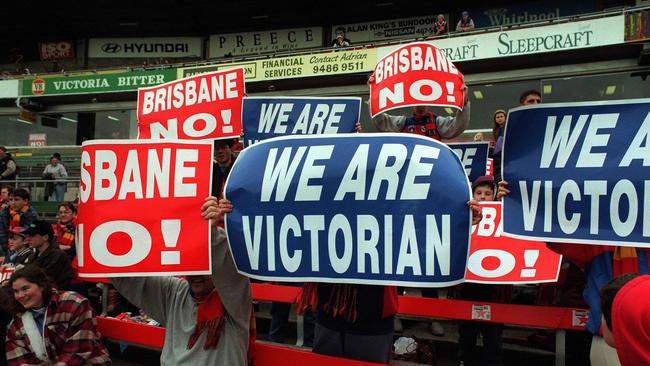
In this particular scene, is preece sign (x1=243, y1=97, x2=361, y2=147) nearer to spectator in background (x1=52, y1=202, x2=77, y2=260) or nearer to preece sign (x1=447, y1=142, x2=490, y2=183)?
preece sign (x1=447, y1=142, x2=490, y2=183)

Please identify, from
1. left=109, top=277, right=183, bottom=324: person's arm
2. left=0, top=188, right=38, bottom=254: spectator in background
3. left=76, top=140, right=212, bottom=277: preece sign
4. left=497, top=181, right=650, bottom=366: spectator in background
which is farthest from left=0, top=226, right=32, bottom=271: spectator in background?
left=497, top=181, right=650, bottom=366: spectator in background

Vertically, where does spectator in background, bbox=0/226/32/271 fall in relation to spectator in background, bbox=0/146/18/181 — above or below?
below

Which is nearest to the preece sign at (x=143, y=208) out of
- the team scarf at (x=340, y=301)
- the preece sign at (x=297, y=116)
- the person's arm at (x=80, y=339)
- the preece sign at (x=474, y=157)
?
the team scarf at (x=340, y=301)

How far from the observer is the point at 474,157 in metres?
4.68

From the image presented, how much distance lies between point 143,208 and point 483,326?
231cm

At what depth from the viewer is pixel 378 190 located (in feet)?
6.10

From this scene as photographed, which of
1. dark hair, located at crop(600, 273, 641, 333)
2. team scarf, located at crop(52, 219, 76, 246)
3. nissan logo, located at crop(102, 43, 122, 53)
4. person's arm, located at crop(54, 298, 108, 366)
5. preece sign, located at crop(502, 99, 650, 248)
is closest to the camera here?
dark hair, located at crop(600, 273, 641, 333)

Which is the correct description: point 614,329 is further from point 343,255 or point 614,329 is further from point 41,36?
point 41,36

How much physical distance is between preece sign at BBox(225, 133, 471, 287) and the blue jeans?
1232cm

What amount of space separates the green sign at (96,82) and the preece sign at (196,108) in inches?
530

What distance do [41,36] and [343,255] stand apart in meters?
26.3

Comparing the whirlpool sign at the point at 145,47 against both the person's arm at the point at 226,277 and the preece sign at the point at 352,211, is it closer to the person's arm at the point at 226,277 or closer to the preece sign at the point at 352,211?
the person's arm at the point at 226,277

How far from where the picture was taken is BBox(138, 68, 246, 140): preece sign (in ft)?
16.2

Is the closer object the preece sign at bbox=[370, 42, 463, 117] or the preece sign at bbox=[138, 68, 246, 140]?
the preece sign at bbox=[370, 42, 463, 117]
